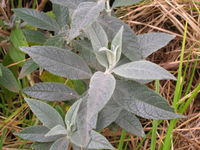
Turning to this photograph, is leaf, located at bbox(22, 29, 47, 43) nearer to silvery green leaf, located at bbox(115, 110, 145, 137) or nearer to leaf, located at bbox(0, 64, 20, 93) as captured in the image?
leaf, located at bbox(0, 64, 20, 93)

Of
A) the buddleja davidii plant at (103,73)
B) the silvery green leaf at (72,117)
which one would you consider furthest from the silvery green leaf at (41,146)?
the silvery green leaf at (72,117)

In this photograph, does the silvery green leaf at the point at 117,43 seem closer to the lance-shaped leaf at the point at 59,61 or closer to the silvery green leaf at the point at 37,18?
the lance-shaped leaf at the point at 59,61

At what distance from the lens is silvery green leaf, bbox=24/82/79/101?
3.32 ft

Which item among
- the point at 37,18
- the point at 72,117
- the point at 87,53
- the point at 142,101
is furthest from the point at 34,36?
the point at 142,101

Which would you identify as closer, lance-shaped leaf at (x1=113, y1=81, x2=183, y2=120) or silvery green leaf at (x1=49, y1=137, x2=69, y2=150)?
lance-shaped leaf at (x1=113, y1=81, x2=183, y2=120)

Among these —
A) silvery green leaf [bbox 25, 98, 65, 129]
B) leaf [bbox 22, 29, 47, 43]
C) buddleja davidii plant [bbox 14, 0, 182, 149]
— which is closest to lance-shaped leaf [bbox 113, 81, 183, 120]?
buddleja davidii plant [bbox 14, 0, 182, 149]

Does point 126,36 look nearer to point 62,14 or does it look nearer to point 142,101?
point 142,101

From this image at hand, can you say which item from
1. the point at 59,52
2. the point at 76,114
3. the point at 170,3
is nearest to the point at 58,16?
the point at 59,52

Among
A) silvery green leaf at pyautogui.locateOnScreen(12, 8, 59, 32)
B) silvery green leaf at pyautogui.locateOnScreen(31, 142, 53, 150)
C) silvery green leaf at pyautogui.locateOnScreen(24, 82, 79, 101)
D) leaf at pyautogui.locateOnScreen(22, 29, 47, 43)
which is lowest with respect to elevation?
silvery green leaf at pyautogui.locateOnScreen(31, 142, 53, 150)

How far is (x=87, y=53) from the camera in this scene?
40.4 inches

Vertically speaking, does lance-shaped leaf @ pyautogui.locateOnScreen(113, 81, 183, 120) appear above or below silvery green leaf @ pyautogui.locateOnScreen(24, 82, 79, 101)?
above

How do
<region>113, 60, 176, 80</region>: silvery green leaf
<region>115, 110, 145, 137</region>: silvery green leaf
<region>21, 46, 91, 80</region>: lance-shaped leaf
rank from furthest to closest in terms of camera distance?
<region>115, 110, 145, 137</region>: silvery green leaf → <region>21, 46, 91, 80</region>: lance-shaped leaf → <region>113, 60, 176, 80</region>: silvery green leaf

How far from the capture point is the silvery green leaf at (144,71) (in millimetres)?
767

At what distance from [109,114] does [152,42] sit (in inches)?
9.1
